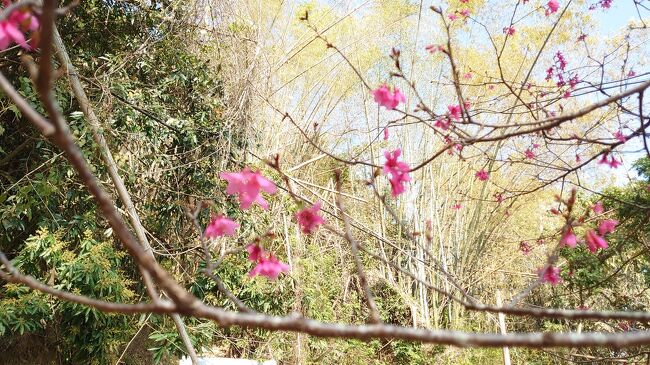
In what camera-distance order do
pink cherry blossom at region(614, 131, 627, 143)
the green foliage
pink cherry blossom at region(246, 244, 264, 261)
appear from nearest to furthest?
pink cherry blossom at region(246, 244, 264, 261) → pink cherry blossom at region(614, 131, 627, 143) → the green foliage

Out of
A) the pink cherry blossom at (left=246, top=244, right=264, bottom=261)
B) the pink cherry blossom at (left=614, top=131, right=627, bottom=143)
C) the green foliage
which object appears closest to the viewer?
the pink cherry blossom at (left=246, top=244, right=264, bottom=261)

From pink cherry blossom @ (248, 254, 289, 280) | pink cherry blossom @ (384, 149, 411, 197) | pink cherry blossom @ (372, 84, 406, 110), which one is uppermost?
pink cherry blossom @ (372, 84, 406, 110)

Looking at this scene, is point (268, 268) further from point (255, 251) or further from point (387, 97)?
point (387, 97)

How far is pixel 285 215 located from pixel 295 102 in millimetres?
1928

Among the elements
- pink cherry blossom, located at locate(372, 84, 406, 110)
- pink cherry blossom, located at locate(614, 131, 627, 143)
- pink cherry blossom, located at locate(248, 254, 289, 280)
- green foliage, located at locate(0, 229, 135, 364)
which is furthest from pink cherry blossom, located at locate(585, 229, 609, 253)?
green foliage, located at locate(0, 229, 135, 364)

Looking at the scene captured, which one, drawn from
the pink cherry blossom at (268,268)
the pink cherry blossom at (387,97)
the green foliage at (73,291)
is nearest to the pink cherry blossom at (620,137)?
the pink cherry blossom at (387,97)

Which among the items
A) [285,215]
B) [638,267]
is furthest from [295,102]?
[638,267]

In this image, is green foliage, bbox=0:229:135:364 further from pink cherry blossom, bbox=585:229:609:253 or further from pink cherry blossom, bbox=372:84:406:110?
pink cherry blossom, bbox=585:229:609:253

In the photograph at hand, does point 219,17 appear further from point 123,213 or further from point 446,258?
point 446,258

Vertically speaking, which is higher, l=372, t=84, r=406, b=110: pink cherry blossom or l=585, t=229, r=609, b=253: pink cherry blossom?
l=372, t=84, r=406, b=110: pink cherry blossom

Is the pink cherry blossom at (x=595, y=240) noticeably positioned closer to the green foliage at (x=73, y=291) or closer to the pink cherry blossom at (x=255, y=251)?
Answer: the pink cherry blossom at (x=255, y=251)

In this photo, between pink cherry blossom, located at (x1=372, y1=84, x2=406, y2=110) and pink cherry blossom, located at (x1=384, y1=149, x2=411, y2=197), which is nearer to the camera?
pink cherry blossom, located at (x1=384, y1=149, x2=411, y2=197)

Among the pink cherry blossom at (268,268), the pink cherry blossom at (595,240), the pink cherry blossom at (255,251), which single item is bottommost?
the pink cherry blossom at (268,268)

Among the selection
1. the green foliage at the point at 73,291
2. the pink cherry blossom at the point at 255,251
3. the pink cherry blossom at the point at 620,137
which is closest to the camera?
the pink cherry blossom at the point at 255,251
